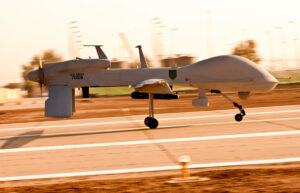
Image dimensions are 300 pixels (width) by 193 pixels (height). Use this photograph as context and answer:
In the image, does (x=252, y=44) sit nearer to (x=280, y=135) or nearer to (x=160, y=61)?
(x=160, y=61)

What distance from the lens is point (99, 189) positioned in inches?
303

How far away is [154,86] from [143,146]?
318cm

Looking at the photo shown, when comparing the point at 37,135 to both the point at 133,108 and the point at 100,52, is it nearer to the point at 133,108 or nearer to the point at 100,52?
the point at 100,52

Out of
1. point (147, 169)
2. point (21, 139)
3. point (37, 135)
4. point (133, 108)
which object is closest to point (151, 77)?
point (37, 135)

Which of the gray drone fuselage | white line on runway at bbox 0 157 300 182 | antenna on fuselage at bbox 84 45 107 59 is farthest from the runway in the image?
→ antenna on fuselage at bbox 84 45 107 59

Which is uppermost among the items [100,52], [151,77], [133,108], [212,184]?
[100,52]

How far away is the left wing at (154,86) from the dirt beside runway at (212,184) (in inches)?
238

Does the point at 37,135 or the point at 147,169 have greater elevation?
the point at 37,135

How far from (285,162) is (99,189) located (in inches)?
183

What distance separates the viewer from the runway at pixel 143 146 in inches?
395

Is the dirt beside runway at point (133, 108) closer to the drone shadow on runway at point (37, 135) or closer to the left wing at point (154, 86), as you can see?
the drone shadow on runway at point (37, 135)

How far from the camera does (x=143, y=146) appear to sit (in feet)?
41.3

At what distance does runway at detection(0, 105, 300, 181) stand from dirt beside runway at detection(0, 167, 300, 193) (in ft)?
3.38

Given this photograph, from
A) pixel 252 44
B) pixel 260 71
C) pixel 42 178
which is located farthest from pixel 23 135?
pixel 252 44
